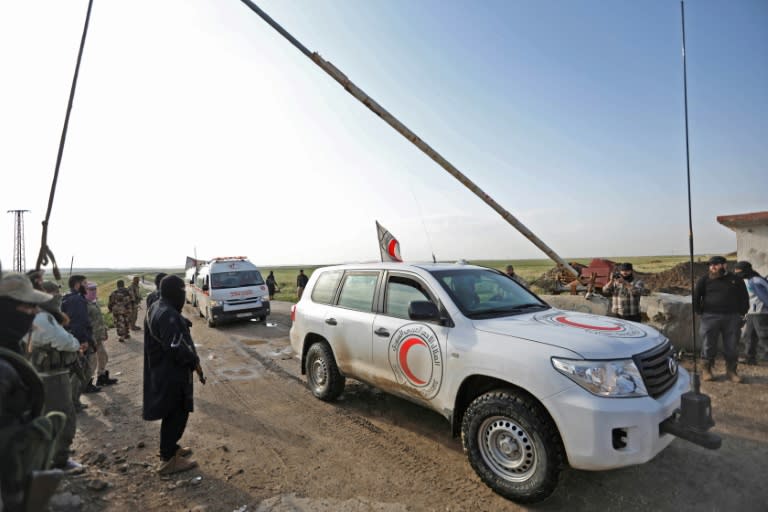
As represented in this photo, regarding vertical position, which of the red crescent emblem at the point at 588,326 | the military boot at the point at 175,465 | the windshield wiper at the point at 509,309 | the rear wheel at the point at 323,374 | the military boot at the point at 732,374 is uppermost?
the windshield wiper at the point at 509,309

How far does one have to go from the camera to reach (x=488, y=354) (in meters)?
3.40

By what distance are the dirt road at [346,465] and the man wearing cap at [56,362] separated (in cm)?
34

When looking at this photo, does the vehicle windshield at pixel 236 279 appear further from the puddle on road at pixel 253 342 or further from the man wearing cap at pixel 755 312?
the man wearing cap at pixel 755 312

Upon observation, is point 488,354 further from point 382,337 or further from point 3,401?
point 3,401

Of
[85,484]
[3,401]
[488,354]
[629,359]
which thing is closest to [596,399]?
[629,359]

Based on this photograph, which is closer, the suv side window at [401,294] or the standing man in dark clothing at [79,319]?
the suv side window at [401,294]

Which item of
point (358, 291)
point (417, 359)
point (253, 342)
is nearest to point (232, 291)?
point (253, 342)

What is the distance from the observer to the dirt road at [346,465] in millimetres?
3285

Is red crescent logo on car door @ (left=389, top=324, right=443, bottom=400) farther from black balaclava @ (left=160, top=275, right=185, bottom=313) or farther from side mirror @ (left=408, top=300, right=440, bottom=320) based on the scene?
black balaclava @ (left=160, top=275, right=185, bottom=313)

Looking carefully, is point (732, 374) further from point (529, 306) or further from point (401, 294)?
point (401, 294)

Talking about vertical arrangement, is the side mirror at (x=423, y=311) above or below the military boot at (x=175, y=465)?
above

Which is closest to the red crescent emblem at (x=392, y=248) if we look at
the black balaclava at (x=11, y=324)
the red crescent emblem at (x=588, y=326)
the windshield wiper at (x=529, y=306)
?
the windshield wiper at (x=529, y=306)

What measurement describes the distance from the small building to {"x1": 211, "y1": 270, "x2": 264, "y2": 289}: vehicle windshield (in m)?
13.3

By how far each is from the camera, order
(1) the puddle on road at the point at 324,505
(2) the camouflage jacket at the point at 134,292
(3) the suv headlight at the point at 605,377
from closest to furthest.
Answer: (3) the suv headlight at the point at 605,377 → (1) the puddle on road at the point at 324,505 → (2) the camouflage jacket at the point at 134,292
